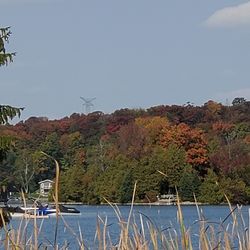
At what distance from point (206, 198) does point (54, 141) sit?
20546mm

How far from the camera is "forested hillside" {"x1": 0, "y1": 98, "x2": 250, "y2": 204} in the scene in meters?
79.3

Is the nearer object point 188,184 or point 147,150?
point 188,184

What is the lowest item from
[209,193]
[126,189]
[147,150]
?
[209,193]

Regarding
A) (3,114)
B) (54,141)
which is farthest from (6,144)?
(54,141)

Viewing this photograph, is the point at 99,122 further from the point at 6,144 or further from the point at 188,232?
the point at 188,232

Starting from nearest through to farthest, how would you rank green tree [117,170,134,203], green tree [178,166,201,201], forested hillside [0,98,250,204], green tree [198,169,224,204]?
green tree [178,166,201,201], green tree [117,170,134,203], green tree [198,169,224,204], forested hillside [0,98,250,204]

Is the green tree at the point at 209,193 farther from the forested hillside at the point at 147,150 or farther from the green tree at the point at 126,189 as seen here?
the green tree at the point at 126,189

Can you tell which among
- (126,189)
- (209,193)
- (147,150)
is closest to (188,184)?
(209,193)

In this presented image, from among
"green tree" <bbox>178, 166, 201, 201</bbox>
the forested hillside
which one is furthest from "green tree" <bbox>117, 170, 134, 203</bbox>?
"green tree" <bbox>178, 166, 201, 201</bbox>

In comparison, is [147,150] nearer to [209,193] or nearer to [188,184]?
[209,193]

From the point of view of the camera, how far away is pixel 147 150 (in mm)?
90938

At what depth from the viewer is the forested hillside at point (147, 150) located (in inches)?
3123

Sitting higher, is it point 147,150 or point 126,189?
point 147,150

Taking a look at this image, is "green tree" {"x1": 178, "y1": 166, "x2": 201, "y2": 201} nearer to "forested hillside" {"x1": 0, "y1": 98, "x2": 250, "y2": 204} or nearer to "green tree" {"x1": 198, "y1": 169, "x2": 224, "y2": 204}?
"forested hillside" {"x1": 0, "y1": 98, "x2": 250, "y2": 204}
